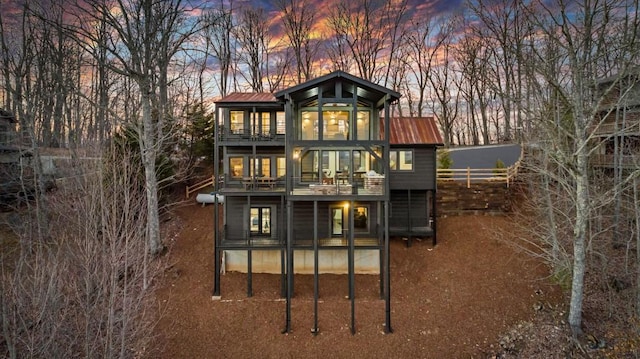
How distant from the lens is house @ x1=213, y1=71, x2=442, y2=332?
44.4ft

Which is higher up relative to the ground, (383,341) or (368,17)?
(368,17)

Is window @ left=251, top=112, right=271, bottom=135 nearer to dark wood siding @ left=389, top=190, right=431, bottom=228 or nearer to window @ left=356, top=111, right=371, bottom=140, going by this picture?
window @ left=356, top=111, right=371, bottom=140

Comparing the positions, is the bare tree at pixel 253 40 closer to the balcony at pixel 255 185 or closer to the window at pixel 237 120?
the window at pixel 237 120

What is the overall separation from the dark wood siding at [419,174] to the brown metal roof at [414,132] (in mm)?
369

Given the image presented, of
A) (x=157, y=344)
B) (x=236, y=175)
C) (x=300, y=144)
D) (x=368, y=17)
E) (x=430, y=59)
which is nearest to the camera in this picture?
(x=157, y=344)

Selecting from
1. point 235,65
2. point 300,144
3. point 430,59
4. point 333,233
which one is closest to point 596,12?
point 300,144

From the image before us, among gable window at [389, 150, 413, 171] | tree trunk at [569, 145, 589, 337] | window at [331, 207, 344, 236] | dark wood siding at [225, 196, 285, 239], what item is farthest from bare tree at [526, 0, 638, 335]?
dark wood siding at [225, 196, 285, 239]

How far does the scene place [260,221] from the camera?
15.2 m

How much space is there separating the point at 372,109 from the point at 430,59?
18.5 metres

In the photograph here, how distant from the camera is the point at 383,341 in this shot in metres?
10.8

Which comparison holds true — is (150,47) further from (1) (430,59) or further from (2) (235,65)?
(1) (430,59)

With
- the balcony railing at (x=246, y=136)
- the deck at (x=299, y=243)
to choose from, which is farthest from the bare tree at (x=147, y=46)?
the deck at (x=299, y=243)

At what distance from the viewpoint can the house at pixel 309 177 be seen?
1355 cm

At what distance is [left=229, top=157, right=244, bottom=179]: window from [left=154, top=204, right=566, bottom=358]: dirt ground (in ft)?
12.6
